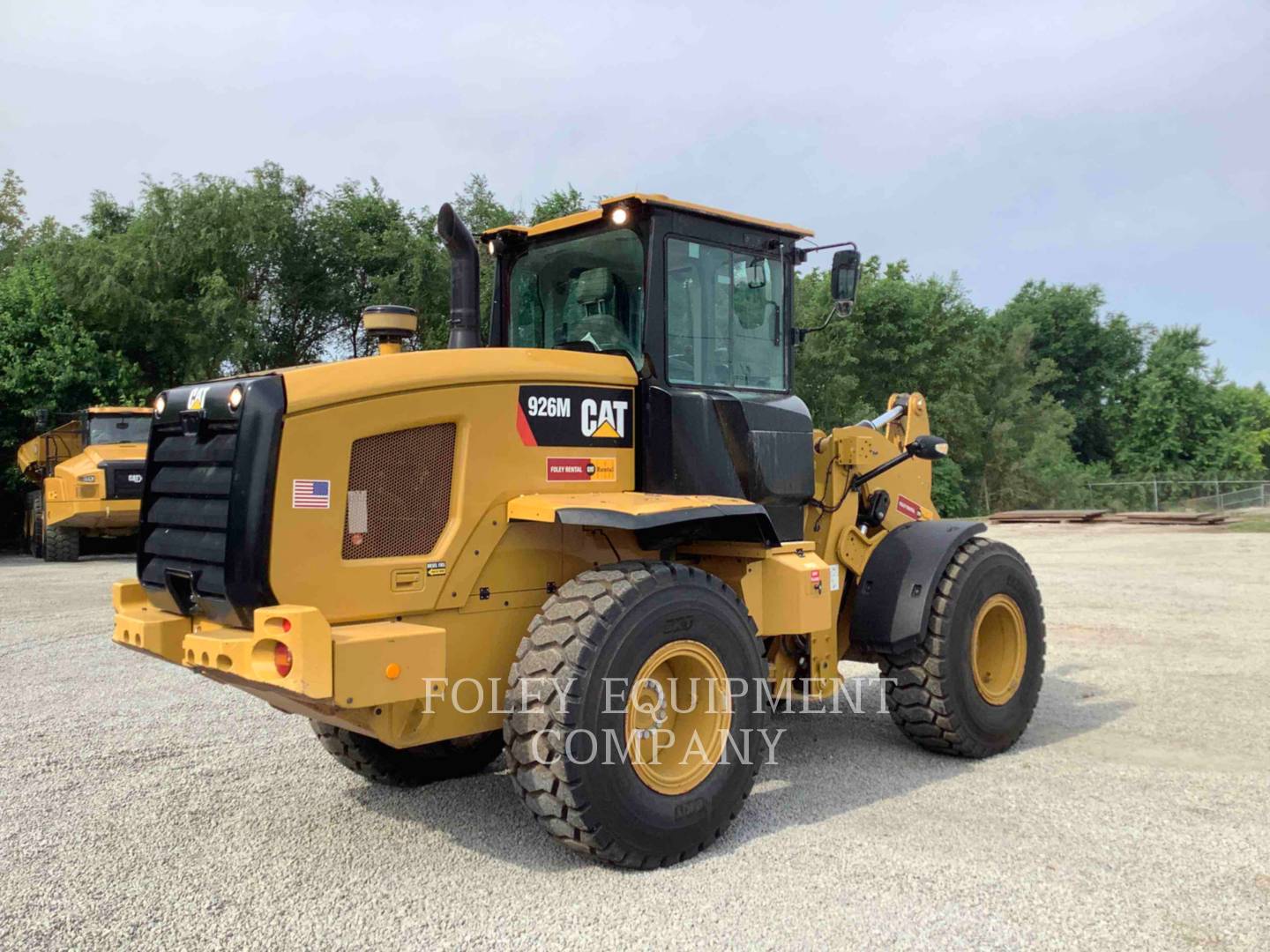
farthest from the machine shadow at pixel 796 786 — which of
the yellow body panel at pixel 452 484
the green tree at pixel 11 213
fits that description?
the green tree at pixel 11 213

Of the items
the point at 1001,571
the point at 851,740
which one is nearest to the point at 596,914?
the point at 851,740

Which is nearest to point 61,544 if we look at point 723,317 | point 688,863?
point 723,317

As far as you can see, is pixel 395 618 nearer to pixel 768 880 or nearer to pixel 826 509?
pixel 768 880

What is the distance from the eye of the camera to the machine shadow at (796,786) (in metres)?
4.52

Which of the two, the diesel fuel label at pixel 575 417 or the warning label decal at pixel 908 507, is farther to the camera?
the warning label decal at pixel 908 507

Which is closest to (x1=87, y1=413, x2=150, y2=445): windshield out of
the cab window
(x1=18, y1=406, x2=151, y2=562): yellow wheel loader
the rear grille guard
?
(x1=18, y1=406, x2=151, y2=562): yellow wheel loader

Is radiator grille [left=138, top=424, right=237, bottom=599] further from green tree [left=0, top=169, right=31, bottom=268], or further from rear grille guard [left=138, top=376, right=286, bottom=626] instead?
green tree [left=0, top=169, right=31, bottom=268]

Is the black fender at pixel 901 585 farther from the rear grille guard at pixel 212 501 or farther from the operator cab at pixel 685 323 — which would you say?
the rear grille guard at pixel 212 501

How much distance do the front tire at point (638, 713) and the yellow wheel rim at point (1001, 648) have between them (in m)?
2.07

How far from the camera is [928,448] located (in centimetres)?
617

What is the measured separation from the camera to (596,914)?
3.68 m

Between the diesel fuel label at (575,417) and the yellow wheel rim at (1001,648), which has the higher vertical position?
the diesel fuel label at (575,417)

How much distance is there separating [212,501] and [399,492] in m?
0.70

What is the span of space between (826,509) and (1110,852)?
2.34 meters
